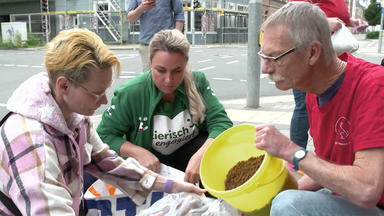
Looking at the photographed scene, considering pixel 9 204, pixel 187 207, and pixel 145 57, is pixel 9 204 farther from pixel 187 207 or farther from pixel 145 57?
pixel 145 57

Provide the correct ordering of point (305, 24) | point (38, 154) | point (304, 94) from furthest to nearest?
point (304, 94)
point (305, 24)
point (38, 154)

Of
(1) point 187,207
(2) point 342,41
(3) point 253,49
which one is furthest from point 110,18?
(1) point 187,207

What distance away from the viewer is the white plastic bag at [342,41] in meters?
2.37

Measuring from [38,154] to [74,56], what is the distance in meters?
0.36

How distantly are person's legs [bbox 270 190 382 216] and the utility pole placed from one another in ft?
13.5

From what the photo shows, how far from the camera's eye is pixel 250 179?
157 centimetres

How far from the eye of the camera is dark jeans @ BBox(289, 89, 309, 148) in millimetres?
2979

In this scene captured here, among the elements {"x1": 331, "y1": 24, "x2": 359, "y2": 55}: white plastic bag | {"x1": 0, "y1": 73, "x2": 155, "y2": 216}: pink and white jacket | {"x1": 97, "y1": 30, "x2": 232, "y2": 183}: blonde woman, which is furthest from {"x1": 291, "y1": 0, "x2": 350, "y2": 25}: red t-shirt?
{"x1": 0, "y1": 73, "x2": 155, "y2": 216}: pink and white jacket

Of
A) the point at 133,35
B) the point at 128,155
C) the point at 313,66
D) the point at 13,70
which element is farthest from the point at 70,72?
the point at 133,35

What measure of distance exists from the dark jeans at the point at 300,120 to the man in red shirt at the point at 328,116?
139 cm

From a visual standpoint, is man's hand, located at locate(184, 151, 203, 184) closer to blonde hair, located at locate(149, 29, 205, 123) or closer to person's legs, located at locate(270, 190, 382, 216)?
blonde hair, located at locate(149, 29, 205, 123)

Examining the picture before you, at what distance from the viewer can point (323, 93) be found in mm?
1563

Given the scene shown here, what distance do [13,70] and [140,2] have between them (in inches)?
319

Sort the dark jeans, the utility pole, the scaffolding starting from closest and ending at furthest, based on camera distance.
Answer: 1. the dark jeans
2. the utility pole
3. the scaffolding
